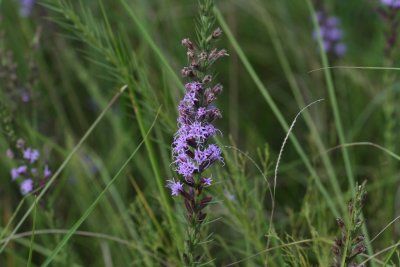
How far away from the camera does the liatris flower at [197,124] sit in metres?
1.48

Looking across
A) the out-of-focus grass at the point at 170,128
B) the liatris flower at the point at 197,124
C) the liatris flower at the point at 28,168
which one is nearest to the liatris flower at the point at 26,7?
the out-of-focus grass at the point at 170,128

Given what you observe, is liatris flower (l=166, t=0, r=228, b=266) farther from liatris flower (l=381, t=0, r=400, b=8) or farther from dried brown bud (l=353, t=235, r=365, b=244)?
liatris flower (l=381, t=0, r=400, b=8)

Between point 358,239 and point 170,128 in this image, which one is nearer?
point 358,239

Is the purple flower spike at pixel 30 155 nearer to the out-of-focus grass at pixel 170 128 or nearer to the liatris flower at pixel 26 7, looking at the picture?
the out-of-focus grass at pixel 170 128

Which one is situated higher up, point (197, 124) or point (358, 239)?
point (197, 124)

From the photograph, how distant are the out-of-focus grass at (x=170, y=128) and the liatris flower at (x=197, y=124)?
1.84ft

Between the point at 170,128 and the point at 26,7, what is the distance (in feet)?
6.18

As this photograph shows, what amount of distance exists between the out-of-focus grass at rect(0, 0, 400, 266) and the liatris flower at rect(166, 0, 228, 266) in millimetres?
560

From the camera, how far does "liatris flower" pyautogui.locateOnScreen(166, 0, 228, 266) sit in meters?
1.48

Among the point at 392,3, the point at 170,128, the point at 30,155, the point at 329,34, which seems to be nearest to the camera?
the point at 170,128

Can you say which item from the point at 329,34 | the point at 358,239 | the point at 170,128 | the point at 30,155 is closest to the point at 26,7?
the point at 30,155

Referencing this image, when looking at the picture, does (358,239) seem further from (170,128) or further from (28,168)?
(28,168)

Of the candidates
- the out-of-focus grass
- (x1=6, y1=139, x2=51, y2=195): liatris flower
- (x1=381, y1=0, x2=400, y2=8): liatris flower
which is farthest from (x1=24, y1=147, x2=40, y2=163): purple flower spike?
(x1=381, y1=0, x2=400, y2=8): liatris flower

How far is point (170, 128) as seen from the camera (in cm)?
210
